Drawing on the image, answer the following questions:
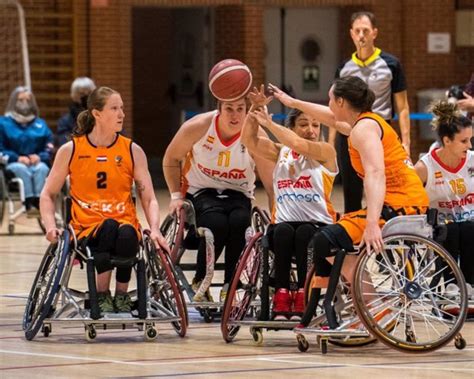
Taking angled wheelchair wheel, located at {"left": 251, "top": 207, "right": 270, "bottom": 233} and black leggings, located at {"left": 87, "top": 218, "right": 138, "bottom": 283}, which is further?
angled wheelchair wheel, located at {"left": 251, "top": 207, "right": 270, "bottom": 233}

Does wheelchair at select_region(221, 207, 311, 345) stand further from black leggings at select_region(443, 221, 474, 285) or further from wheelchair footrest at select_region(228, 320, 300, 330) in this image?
black leggings at select_region(443, 221, 474, 285)

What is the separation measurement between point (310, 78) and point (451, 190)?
13.5 metres

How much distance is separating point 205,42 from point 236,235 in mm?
13844

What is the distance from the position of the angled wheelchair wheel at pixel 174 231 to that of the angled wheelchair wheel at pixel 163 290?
0.61 meters

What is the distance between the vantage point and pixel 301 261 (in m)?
7.72

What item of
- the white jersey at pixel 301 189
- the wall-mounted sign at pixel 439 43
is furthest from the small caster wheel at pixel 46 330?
the wall-mounted sign at pixel 439 43

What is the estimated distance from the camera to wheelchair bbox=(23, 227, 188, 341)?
24.8 ft

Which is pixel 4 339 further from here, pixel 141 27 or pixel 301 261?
pixel 141 27

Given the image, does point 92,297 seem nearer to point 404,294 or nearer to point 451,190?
point 404,294

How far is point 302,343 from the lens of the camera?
723cm

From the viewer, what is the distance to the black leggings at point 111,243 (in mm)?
7641

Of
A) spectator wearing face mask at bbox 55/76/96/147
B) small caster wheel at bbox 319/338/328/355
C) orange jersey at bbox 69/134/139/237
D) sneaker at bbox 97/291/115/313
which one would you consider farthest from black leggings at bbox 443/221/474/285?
spectator wearing face mask at bbox 55/76/96/147

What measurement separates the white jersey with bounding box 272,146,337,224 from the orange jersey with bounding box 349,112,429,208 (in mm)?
641

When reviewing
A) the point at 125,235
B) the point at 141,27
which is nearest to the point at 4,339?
the point at 125,235
